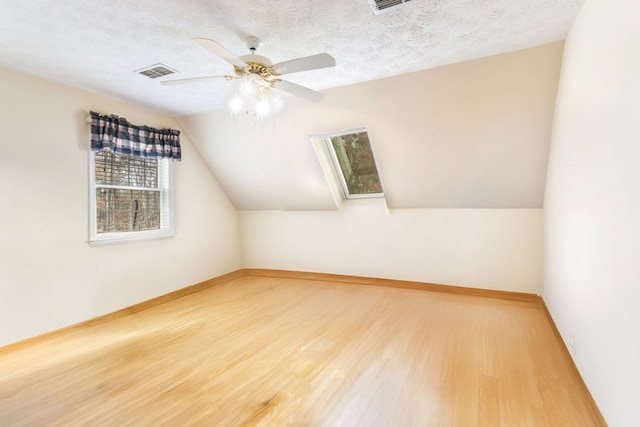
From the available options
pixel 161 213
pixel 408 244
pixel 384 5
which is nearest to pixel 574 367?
pixel 408 244

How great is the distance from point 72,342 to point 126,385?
1.20 m

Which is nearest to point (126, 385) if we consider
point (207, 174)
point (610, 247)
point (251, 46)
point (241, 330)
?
point (241, 330)

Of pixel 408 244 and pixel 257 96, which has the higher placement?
pixel 257 96

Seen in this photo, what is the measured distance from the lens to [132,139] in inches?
139

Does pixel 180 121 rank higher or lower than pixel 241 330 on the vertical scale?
higher

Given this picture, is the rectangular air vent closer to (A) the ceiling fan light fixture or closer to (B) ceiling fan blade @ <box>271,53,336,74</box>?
(A) the ceiling fan light fixture

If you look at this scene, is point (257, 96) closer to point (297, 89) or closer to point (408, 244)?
point (297, 89)

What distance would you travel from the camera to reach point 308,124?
12.1ft

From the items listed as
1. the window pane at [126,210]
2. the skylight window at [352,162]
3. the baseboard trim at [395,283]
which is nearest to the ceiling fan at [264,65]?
the skylight window at [352,162]

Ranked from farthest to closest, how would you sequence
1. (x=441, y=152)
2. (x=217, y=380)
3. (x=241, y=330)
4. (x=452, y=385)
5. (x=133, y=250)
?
(x=133, y=250), (x=441, y=152), (x=241, y=330), (x=217, y=380), (x=452, y=385)

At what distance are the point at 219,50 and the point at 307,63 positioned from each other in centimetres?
54

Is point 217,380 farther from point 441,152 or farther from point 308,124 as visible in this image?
point 441,152

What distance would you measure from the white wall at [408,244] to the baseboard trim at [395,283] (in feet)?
0.21

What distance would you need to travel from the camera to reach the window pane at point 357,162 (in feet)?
13.1
